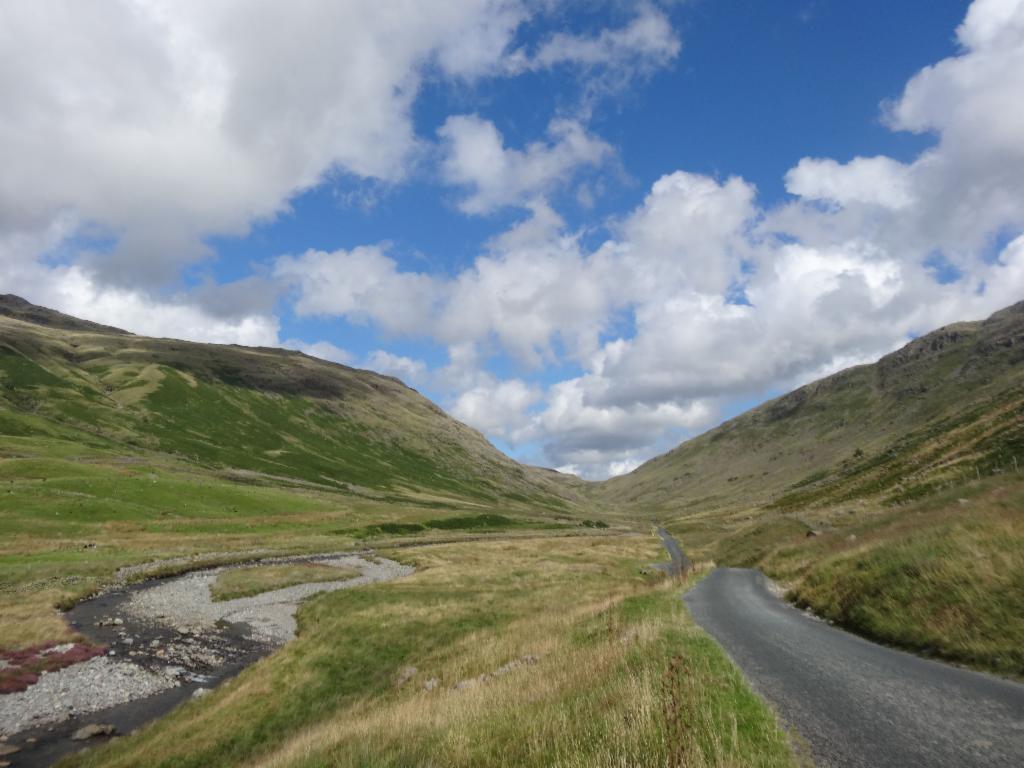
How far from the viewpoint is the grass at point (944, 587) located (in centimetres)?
1595

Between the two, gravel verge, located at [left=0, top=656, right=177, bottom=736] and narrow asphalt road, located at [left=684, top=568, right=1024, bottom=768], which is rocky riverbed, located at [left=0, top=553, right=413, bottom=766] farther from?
narrow asphalt road, located at [left=684, top=568, right=1024, bottom=768]

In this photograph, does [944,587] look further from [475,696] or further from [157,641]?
[157,641]

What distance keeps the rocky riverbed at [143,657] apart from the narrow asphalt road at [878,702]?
81.2 ft

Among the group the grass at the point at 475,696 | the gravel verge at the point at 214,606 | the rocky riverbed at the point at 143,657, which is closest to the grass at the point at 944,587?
the grass at the point at 475,696

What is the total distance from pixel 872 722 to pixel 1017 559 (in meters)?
11.4

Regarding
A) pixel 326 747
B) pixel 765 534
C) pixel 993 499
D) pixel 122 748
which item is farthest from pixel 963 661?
pixel 765 534

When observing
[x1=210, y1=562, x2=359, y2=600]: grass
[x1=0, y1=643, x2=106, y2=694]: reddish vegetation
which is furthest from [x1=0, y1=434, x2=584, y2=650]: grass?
[x1=210, y1=562, x2=359, y2=600]: grass

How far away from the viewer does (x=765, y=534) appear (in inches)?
3081

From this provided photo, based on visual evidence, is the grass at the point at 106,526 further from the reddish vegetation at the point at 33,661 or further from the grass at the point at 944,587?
the grass at the point at 944,587

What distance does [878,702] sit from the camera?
1227 centimetres

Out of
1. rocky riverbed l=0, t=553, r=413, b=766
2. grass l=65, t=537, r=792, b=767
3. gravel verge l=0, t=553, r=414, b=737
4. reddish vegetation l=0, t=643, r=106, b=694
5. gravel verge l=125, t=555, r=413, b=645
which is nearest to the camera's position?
grass l=65, t=537, r=792, b=767

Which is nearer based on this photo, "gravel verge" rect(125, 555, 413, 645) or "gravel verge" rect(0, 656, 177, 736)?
"gravel verge" rect(0, 656, 177, 736)

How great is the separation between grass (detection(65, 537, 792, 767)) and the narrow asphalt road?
1014 millimetres

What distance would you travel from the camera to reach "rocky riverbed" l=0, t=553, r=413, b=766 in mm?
22891
